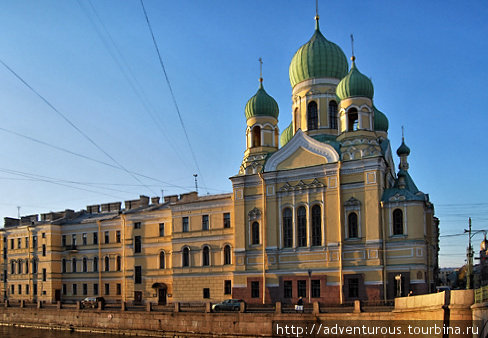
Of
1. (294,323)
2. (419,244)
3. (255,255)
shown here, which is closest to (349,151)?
(419,244)

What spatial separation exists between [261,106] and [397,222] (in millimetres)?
14468

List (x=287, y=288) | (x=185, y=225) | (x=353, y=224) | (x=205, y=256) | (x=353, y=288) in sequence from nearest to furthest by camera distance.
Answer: (x=353, y=288)
(x=353, y=224)
(x=287, y=288)
(x=205, y=256)
(x=185, y=225)

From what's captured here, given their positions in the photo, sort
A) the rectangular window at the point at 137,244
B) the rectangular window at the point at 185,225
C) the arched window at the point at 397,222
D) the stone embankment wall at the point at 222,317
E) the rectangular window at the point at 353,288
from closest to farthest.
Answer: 1. the stone embankment wall at the point at 222,317
2. the arched window at the point at 397,222
3. the rectangular window at the point at 353,288
4. the rectangular window at the point at 185,225
5. the rectangular window at the point at 137,244

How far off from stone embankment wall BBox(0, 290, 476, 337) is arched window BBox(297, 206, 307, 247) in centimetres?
665

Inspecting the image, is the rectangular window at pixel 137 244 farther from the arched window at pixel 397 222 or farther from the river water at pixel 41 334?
the arched window at pixel 397 222

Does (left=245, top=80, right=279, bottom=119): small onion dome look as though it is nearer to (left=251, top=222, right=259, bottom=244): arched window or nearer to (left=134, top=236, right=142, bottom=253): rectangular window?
(left=251, top=222, right=259, bottom=244): arched window

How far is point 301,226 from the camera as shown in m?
38.9

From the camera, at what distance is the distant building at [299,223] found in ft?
118

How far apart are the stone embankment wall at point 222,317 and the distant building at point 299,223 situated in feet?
17.5

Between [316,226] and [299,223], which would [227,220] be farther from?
[316,226]

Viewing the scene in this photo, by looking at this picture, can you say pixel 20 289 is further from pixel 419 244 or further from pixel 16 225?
pixel 419 244

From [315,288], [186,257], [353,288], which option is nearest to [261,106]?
[186,257]

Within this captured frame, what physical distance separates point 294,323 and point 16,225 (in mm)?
41461

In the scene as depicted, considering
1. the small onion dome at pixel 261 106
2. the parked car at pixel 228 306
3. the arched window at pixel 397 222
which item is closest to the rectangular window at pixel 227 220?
the small onion dome at pixel 261 106
